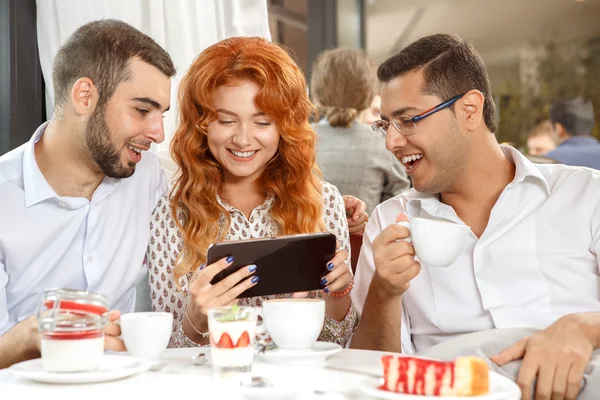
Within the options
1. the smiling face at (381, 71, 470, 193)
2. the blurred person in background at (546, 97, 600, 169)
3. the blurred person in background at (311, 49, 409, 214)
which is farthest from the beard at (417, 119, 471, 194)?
the blurred person in background at (546, 97, 600, 169)

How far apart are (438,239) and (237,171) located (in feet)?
2.79

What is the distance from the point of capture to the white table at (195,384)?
123 cm

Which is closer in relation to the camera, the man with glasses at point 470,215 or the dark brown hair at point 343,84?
the man with glasses at point 470,215

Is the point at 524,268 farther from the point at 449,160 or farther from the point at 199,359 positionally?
the point at 199,359

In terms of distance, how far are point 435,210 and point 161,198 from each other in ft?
2.72

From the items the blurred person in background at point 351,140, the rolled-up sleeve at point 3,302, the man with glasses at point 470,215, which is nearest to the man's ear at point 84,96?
the rolled-up sleeve at point 3,302

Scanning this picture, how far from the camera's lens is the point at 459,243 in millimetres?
1516

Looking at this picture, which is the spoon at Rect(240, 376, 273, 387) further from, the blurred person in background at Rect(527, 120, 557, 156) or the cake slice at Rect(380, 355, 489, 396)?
the blurred person in background at Rect(527, 120, 557, 156)

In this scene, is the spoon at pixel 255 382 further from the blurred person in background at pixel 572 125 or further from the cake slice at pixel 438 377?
the blurred person in background at pixel 572 125

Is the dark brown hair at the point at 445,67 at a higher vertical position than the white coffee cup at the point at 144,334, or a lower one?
higher

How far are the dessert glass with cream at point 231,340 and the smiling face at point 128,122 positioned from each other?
93cm

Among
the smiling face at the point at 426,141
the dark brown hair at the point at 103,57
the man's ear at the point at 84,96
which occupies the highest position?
the dark brown hair at the point at 103,57

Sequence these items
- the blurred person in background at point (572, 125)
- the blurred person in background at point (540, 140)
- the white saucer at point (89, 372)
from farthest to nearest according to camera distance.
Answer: the blurred person in background at point (540, 140)
the blurred person in background at point (572, 125)
the white saucer at point (89, 372)

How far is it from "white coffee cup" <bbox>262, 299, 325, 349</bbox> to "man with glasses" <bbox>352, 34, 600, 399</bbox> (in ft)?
1.26
